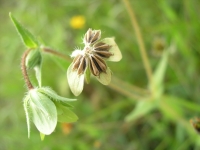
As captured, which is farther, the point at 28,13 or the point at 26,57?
the point at 28,13

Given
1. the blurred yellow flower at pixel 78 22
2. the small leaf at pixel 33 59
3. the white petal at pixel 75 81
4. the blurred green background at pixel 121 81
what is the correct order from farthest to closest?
the blurred yellow flower at pixel 78 22, the blurred green background at pixel 121 81, the small leaf at pixel 33 59, the white petal at pixel 75 81

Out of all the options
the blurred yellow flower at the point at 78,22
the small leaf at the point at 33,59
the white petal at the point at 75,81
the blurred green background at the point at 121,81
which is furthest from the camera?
the blurred yellow flower at the point at 78,22

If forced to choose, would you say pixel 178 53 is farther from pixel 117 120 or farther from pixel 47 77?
pixel 47 77

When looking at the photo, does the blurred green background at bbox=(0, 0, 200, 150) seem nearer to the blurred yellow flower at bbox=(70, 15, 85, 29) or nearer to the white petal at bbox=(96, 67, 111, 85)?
the blurred yellow flower at bbox=(70, 15, 85, 29)

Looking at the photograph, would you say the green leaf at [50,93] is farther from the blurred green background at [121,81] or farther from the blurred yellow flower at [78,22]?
the blurred yellow flower at [78,22]

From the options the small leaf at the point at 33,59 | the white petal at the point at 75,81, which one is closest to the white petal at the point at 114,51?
the white petal at the point at 75,81

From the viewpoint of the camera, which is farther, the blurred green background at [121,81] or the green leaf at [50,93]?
the blurred green background at [121,81]

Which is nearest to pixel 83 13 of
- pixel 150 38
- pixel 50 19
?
pixel 50 19

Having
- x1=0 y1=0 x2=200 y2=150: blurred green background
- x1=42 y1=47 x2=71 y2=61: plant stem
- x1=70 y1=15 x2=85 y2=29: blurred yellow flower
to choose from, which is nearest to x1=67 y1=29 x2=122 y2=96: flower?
x1=42 y1=47 x2=71 y2=61: plant stem
